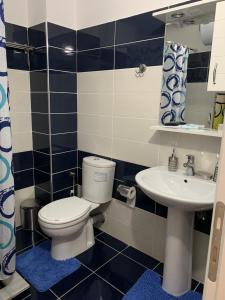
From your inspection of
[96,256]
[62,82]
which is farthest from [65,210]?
[62,82]

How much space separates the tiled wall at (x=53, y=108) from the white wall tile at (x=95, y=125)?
79mm

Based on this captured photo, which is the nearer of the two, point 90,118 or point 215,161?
point 215,161

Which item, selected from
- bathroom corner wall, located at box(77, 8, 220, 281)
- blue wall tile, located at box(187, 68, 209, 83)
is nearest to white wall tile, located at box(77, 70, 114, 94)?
bathroom corner wall, located at box(77, 8, 220, 281)

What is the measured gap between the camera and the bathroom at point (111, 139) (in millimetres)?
1571

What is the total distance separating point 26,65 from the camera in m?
2.22

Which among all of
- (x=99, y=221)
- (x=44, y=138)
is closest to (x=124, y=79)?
(x=44, y=138)

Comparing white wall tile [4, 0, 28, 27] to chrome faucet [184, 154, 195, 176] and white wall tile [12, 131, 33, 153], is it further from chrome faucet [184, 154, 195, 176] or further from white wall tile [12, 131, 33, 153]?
chrome faucet [184, 154, 195, 176]

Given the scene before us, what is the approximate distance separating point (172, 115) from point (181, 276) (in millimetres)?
1129

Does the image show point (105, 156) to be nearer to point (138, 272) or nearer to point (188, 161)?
point (188, 161)

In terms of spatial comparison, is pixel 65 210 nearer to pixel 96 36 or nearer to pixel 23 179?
pixel 23 179

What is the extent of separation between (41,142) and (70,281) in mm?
1221

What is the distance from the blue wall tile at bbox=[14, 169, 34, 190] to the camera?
230 cm

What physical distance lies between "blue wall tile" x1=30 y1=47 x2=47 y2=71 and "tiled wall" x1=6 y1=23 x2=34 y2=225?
6cm

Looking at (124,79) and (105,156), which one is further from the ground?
(124,79)
